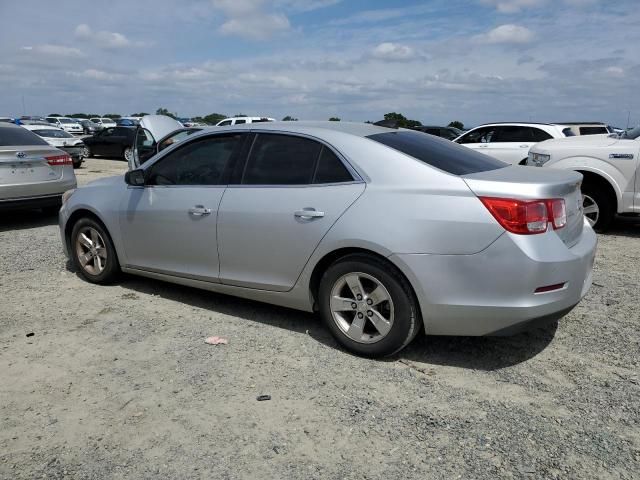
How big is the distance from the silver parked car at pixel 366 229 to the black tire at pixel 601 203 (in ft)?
13.6

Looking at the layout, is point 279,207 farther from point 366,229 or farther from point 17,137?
point 17,137

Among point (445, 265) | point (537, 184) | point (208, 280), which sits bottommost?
point (208, 280)

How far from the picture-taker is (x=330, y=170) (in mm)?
3848

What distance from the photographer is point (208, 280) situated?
4.47 meters

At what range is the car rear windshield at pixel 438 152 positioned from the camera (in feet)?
12.1

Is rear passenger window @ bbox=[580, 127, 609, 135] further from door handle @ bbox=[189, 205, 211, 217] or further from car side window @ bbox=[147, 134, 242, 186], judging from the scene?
door handle @ bbox=[189, 205, 211, 217]

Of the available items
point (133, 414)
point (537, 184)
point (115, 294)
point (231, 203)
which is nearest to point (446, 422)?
point (537, 184)

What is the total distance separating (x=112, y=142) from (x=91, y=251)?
19.0m

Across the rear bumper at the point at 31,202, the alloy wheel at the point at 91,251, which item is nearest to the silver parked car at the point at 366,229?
the alloy wheel at the point at 91,251

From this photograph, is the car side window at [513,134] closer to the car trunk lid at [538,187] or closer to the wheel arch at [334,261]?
the car trunk lid at [538,187]

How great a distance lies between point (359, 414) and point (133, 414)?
126 cm

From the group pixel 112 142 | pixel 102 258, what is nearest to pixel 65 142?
pixel 112 142

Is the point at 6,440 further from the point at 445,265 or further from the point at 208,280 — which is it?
the point at 445,265

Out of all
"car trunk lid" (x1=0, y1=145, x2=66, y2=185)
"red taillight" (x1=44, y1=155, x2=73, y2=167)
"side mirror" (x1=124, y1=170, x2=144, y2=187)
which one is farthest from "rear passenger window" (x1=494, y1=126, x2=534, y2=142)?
"side mirror" (x1=124, y1=170, x2=144, y2=187)
